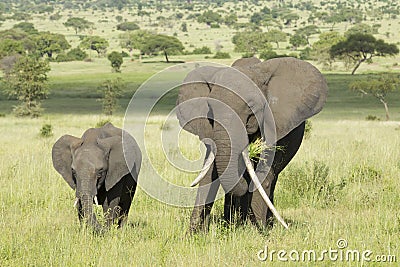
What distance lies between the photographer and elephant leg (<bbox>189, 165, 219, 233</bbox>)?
805 cm

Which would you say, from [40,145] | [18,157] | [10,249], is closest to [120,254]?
[10,249]

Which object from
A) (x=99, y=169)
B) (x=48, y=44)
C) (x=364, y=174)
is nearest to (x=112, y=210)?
(x=99, y=169)

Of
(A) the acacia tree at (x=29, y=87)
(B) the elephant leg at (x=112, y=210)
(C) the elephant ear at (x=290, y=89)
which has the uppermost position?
(C) the elephant ear at (x=290, y=89)

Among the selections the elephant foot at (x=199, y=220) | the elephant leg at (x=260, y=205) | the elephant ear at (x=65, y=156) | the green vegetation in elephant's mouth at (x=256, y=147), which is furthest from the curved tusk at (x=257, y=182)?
the elephant ear at (x=65, y=156)

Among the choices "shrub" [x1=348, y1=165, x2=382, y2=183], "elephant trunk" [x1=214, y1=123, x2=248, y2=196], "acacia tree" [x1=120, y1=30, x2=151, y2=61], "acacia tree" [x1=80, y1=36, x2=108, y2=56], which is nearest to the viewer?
Result: "elephant trunk" [x1=214, y1=123, x2=248, y2=196]

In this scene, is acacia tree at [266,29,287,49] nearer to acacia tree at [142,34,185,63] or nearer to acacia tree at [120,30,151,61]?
acacia tree at [142,34,185,63]

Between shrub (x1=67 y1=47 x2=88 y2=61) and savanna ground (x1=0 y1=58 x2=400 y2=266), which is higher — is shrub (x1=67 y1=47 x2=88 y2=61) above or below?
below

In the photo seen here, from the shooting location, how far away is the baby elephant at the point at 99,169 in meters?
7.84

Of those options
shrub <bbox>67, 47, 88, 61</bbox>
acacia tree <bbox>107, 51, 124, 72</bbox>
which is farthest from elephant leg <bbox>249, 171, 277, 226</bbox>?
shrub <bbox>67, 47, 88, 61</bbox>

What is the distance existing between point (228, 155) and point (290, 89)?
135 cm

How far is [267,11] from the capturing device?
6014 inches

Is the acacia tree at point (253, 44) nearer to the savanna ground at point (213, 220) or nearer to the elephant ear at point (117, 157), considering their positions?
the savanna ground at point (213, 220)

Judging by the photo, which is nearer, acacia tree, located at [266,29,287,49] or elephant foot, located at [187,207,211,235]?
elephant foot, located at [187,207,211,235]

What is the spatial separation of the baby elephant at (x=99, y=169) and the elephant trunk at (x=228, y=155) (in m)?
1.44
